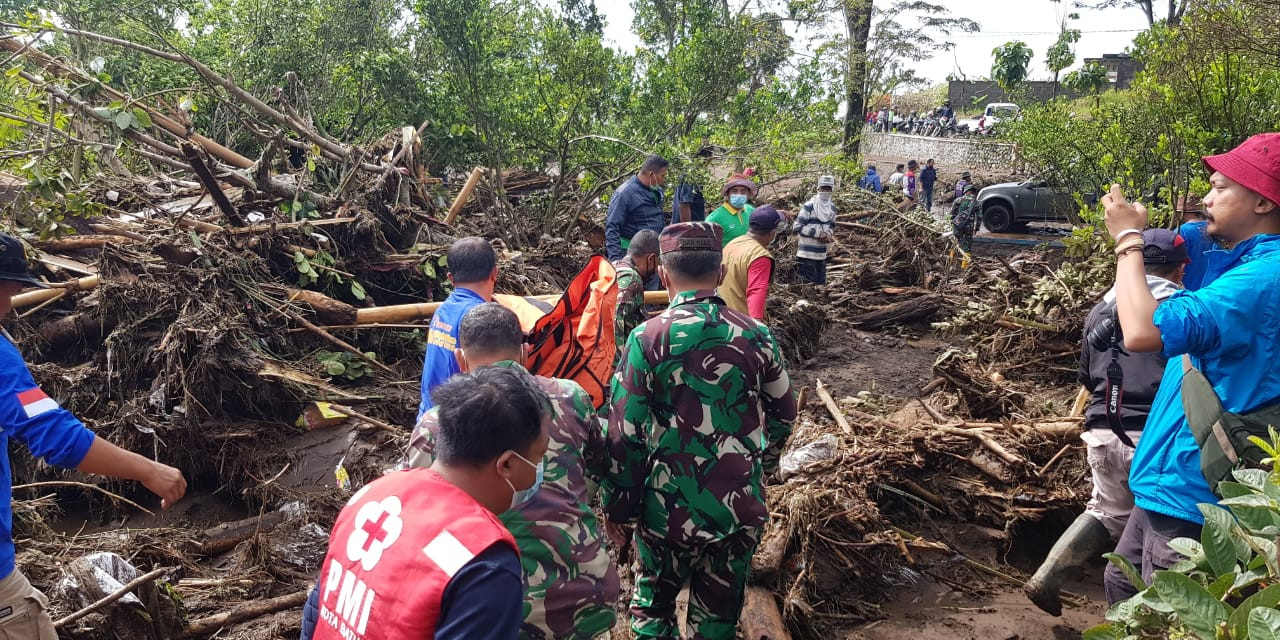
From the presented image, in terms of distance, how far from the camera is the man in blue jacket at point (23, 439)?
234cm

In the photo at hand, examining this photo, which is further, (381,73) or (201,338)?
(381,73)

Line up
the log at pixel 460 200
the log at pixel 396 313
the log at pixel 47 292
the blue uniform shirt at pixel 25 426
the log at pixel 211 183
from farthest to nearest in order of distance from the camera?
the log at pixel 460 200
the log at pixel 396 313
the log at pixel 211 183
the log at pixel 47 292
the blue uniform shirt at pixel 25 426

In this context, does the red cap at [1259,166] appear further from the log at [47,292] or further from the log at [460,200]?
the log at [460,200]

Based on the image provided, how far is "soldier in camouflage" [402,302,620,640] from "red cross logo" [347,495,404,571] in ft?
1.57

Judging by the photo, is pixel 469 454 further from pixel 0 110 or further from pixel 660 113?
pixel 660 113

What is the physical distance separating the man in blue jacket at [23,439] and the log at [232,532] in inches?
83.9

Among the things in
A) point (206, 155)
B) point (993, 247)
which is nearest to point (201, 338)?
point (206, 155)

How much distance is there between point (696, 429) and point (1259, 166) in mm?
1962

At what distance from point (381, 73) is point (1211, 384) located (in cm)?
921

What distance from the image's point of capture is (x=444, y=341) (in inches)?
129

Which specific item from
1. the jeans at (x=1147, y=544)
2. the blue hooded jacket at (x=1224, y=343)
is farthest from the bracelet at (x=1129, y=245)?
the jeans at (x=1147, y=544)

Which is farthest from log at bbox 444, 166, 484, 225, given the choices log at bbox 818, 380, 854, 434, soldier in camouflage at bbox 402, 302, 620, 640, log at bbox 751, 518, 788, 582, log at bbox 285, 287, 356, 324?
soldier in camouflage at bbox 402, 302, 620, 640

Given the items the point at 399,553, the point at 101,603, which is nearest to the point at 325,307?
the point at 101,603

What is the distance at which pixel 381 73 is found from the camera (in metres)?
9.42
